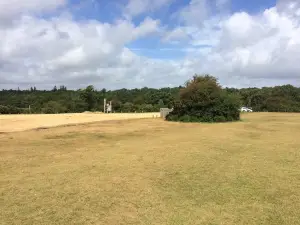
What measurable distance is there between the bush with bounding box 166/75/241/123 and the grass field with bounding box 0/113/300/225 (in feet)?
51.2

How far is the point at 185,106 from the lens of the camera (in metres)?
29.0

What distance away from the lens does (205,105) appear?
2825 cm

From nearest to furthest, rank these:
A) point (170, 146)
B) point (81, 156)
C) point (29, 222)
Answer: point (29, 222)
point (81, 156)
point (170, 146)

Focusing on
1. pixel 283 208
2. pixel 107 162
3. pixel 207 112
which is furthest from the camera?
pixel 207 112

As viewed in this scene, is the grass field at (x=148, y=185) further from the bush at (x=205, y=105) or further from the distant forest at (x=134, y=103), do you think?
the distant forest at (x=134, y=103)

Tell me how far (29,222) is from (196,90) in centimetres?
2486

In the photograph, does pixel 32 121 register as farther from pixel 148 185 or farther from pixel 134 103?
pixel 134 103

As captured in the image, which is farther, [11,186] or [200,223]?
[11,186]

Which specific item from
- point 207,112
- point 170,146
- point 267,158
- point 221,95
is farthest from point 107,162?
point 221,95

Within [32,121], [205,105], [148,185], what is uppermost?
[205,105]

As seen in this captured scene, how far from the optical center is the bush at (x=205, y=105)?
27938mm

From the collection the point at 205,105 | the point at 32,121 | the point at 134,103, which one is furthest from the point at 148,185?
the point at 134,103

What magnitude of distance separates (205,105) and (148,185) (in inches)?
848

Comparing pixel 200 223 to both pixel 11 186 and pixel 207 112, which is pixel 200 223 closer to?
pixel 11 186
